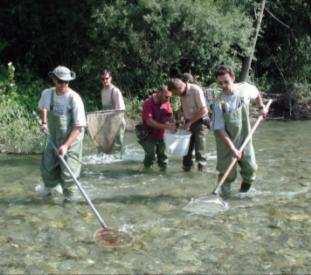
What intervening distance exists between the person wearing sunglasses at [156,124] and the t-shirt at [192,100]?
24 cm

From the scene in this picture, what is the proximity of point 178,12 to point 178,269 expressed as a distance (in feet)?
34.3

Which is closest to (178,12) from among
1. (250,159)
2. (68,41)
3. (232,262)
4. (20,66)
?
(68,41)

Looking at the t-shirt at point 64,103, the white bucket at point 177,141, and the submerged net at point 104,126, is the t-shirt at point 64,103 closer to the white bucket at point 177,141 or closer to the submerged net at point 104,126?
the white bucket at point 177,141

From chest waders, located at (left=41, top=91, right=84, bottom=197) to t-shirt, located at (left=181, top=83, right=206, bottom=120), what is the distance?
7.26ft

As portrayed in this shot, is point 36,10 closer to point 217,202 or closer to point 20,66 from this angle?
point 20,66

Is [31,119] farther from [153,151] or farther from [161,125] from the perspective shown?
[161,125]

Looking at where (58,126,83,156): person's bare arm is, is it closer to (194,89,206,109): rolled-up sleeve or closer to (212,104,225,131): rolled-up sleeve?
(212,104,225,131): rolled-up sleeve

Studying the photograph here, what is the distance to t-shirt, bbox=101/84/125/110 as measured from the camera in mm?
10961

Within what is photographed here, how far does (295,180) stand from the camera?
9.63 m

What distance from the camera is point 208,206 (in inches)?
310

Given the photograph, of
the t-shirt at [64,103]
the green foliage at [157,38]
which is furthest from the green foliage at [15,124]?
the t-shirt at [64,103]

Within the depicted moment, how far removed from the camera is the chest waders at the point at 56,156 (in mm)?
7891

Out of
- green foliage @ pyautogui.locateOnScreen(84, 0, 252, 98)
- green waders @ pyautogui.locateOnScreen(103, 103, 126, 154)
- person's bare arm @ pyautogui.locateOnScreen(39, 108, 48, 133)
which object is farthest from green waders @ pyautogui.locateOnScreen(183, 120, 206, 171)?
green foliage @ pyautogui.locateOnScreen(84, 0, 252, 98)

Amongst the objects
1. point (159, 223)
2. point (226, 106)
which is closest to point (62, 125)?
point (159, 223)
